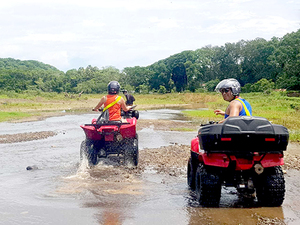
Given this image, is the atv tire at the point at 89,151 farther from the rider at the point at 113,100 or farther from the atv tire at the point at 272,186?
the atv tire at the point at 272,186

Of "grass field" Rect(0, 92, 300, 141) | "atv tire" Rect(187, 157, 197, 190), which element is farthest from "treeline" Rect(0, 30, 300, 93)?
"atv tire" Rect(187, 157, 197, 190)

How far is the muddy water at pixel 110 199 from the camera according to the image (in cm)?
548

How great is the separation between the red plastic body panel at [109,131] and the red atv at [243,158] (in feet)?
9.73

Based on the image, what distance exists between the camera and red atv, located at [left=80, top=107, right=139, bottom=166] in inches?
339

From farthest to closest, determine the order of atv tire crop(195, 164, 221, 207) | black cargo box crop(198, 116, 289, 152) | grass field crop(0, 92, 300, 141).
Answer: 1. grass field crop(0, 92, 300, 141)
2. atv tire crop(195, 164, 221, 207)
3. black cargo box crop(198, 116, 289, 152)

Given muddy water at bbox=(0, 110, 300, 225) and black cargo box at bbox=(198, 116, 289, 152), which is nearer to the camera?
black cargo box at bbox=(198, 116, 289, 152)

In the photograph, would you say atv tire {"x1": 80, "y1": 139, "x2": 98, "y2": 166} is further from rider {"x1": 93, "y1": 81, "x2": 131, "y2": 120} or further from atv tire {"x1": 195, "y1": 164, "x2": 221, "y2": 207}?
atv tire {"x1": 195, "y1": 164, "x2": 221, "y2": 207}

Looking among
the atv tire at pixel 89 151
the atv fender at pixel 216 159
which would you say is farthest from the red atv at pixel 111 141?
the atv fender at pixel 216 159

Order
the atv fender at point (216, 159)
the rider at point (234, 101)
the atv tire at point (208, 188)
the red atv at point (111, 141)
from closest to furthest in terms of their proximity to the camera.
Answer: the atv fender at point (216, 159) → the atv tire at point (208, 188) → the rider at point (234, 101) → the red atv at point (111, 141)

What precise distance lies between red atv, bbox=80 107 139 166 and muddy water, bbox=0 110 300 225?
1.02ft

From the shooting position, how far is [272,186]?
5.64 metres

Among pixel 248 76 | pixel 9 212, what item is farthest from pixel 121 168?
pixel 248 76

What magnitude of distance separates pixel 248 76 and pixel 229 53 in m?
7.42

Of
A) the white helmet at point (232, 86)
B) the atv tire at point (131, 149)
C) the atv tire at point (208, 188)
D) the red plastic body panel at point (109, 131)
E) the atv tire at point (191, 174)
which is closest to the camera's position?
the atv tire at point (208, 188)
